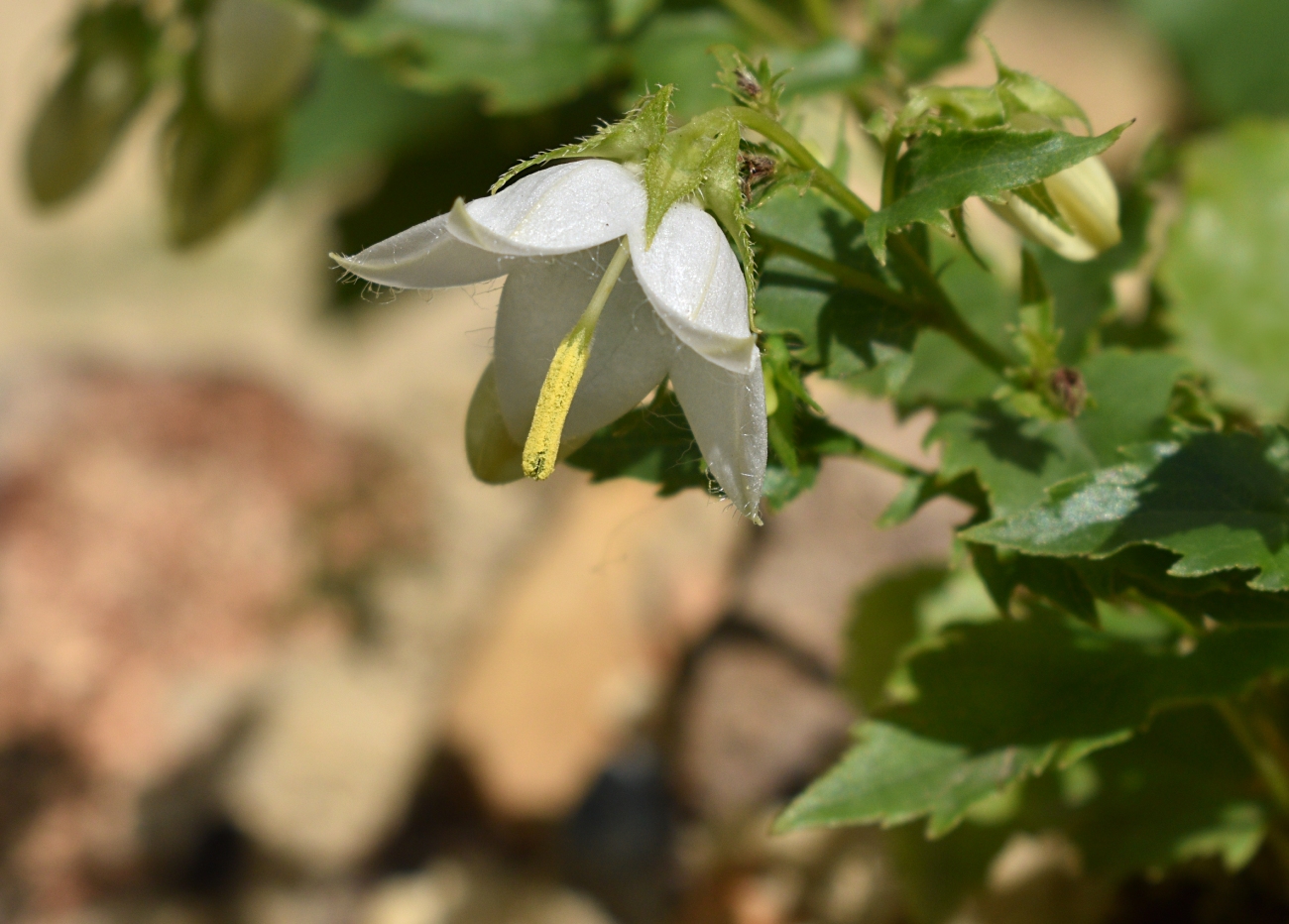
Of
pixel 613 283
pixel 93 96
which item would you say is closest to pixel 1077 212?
pixel 613 283

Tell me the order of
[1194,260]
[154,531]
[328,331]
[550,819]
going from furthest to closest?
[328,331], [154,531], [550,819], [1194,260]

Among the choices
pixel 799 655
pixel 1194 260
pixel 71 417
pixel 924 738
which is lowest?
pixel 71 417

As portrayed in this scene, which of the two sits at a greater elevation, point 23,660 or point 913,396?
point 913,396

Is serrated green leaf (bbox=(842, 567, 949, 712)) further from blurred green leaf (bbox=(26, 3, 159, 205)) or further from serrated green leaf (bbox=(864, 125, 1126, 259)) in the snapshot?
blurred green leaf (bbox=(26, 3, 159, 205))

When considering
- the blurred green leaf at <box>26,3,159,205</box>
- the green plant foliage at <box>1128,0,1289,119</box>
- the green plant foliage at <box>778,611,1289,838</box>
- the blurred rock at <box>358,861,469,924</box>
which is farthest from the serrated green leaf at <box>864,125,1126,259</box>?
the green plant foliage at <box>1128,0,1289,119</box>

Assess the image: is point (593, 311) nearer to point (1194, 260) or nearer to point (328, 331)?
point (1194, 260)

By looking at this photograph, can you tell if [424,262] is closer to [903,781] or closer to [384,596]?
[903,781]

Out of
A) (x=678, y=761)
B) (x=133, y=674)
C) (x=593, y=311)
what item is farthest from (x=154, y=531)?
(x=593, y=311)
